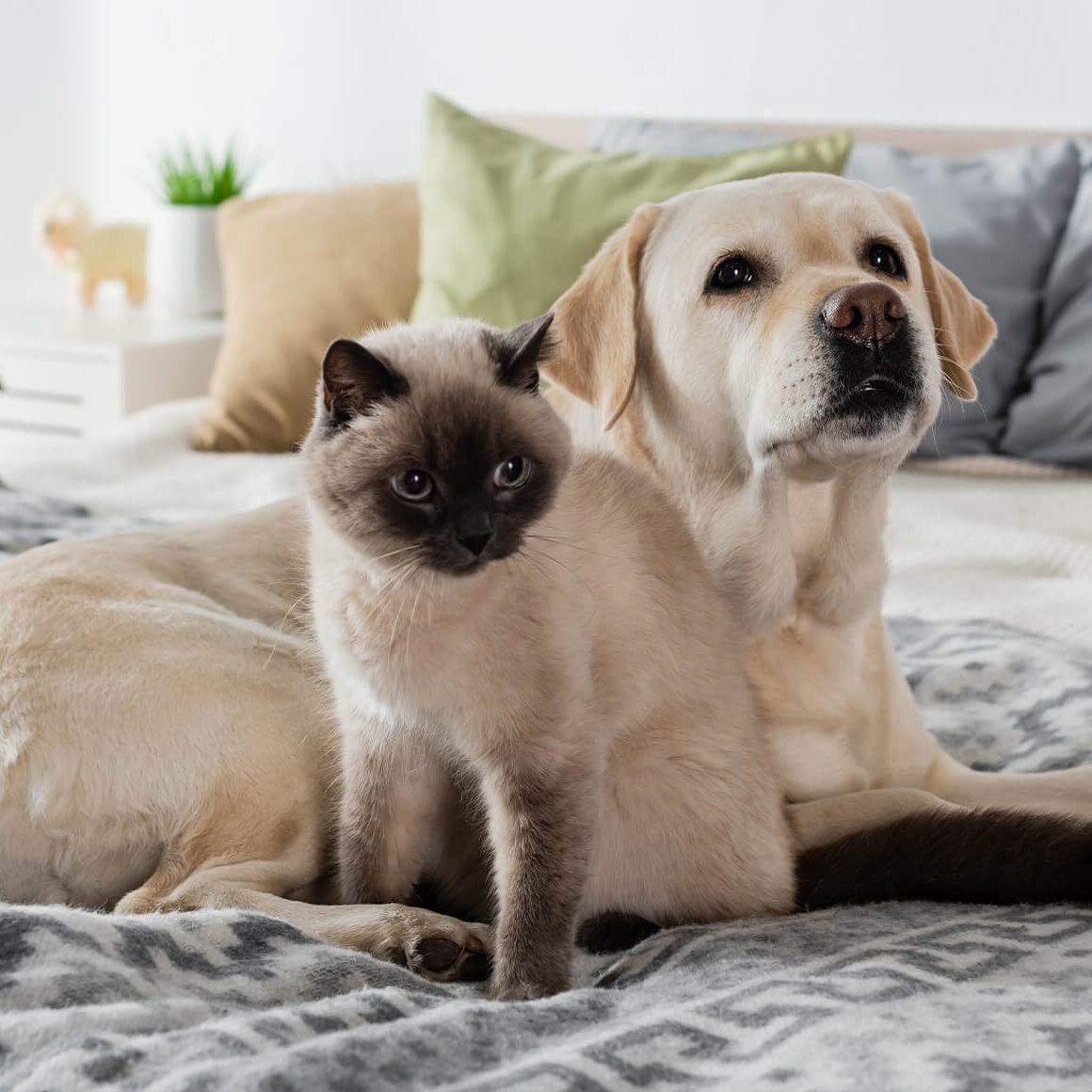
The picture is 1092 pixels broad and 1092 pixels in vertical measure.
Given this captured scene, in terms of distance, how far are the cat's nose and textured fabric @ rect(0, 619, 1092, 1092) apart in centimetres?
34

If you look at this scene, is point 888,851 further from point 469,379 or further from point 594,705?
point 469,379

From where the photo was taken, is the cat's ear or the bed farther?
the cat's ear

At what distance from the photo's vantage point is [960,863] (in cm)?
128

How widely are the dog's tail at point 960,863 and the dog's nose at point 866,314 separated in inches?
18.6

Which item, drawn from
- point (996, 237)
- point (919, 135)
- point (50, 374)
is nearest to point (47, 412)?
point (50, 374)

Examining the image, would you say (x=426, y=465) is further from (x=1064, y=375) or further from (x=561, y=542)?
(x=1064, y=375)

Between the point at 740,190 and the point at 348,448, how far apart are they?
1.94ft

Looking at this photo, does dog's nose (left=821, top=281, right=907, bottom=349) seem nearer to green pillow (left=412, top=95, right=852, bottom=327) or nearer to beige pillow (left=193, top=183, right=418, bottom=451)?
green pillow (left=412, top=95, right=852, bottom=327)

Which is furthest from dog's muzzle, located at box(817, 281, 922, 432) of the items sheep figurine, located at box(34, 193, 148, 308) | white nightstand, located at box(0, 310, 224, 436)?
sheep figurine, located at box(34, 193, 148, 308)

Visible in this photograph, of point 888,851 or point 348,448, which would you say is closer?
point 348,448

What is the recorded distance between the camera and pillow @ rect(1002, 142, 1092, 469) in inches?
105

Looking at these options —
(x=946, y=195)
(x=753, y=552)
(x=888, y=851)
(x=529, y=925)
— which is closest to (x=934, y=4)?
(x=946, y=195)

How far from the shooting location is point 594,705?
47.1 inches

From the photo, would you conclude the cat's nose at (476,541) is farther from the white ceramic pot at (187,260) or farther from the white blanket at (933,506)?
the white ceramic pot at (187,260)
